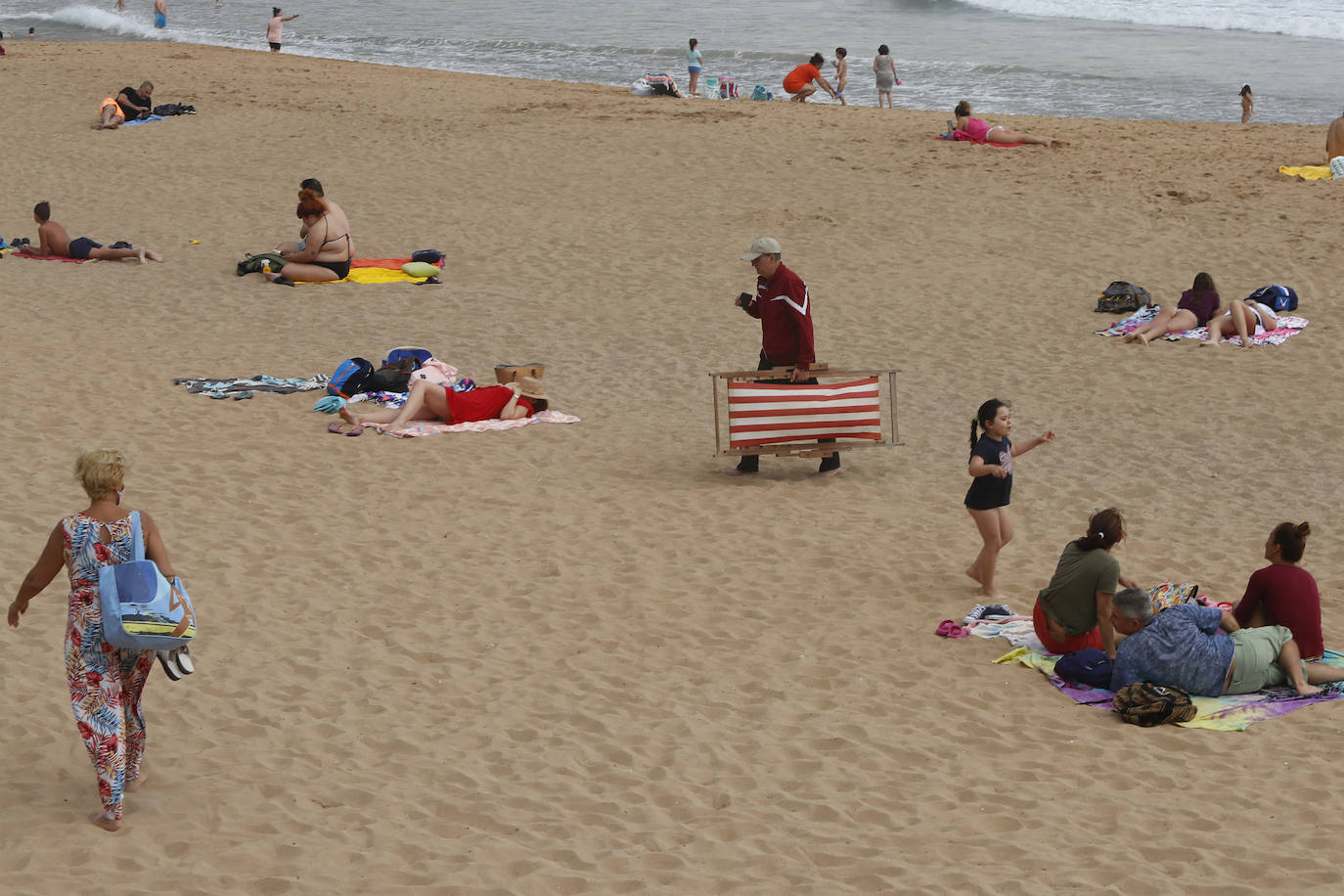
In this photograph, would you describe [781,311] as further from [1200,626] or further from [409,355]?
[1200,626]

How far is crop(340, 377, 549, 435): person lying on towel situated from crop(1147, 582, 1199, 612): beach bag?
5540mm

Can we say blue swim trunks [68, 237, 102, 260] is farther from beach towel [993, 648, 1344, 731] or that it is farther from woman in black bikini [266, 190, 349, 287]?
beach towel [993, 648, 1344, 731]

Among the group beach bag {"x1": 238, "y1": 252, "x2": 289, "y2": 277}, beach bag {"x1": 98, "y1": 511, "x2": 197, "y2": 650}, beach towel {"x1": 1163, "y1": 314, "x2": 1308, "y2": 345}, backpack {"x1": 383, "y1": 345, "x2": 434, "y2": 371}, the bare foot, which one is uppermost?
beach bag {"x1": 238, "y1": 252, "x2": 289, "y2": 277}

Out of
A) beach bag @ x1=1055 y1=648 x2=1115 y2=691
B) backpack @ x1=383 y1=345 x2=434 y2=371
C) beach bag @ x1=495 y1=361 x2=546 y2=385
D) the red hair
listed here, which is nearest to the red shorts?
beach bag @ x1=1055 y1=648 x2=1115 y2=691

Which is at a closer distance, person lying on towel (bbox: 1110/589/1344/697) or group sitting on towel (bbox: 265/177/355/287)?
person lying on towel (bbox: 1110/589/1344/697)

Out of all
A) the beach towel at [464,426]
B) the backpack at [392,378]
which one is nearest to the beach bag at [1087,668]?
the beach towel at [464,426]

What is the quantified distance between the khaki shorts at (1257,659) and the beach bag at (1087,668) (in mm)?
533

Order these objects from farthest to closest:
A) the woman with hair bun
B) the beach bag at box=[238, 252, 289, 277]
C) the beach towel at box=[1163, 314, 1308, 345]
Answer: the beach bag at box=[238, 252, 289, 277]
the beach towel at box=[1163, 314, 1308, 345]
the woman with hair bun

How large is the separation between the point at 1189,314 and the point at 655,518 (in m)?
6.75

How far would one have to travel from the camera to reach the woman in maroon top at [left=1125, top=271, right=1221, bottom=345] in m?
13.4

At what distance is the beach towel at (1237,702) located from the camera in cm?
637

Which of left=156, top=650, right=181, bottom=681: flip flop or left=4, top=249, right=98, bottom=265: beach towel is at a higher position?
left=4, top=249, right=98, bottom=265: beach towel

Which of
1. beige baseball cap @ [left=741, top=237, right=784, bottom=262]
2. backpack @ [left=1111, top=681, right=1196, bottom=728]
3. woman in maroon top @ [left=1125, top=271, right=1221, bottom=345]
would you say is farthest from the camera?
woman in maroon top @ [left=1125, top=271, right=1221, bottom=345]

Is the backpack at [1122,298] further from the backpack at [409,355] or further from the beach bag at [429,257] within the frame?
the beach bag at [429,257]
